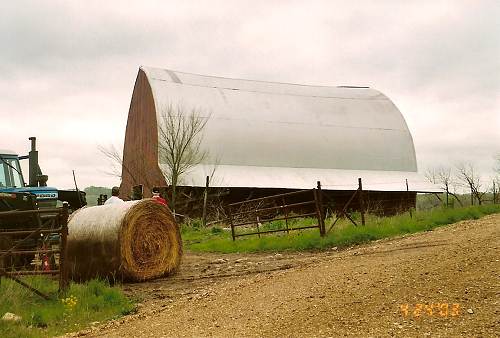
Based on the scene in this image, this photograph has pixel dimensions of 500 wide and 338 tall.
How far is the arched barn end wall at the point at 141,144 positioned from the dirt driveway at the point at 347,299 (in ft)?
55.9

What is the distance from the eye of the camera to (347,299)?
278 inches

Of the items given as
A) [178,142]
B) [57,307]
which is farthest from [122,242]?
[178,142]

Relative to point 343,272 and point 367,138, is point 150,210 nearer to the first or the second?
point 343,272

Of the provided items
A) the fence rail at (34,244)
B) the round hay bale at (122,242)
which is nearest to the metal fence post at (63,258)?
the fence rail at (34,244)

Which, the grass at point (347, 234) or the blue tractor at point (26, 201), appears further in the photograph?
the grass at point (347, 234)

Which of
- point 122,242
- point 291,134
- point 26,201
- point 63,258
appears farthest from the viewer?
point 291,134

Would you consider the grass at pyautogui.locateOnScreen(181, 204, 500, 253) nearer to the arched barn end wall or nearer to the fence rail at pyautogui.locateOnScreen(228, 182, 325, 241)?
the fence rail at pyautogui.locateOnScreen(228, 182, 325, 241)

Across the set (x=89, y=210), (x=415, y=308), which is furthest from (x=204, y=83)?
(x=415, y=308)

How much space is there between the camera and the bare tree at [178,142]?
25781 millimetres

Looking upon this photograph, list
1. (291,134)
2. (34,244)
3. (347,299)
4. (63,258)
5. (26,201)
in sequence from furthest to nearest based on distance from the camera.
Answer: (291,134)
(26,201)
(34,244)
(63,258)
(347,299)
